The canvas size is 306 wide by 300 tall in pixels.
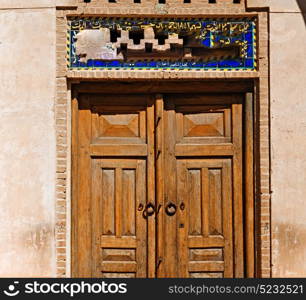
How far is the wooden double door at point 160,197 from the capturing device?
16.9 feet

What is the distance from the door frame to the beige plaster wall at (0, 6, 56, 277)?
211mm

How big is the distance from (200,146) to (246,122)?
432 mm

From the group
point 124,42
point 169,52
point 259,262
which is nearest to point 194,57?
point 169,52

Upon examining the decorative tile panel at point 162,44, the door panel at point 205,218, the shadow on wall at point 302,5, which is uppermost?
the shadow on wall at point 302,5

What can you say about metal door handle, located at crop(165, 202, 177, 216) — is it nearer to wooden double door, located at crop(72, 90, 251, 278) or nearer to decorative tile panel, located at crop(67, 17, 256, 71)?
wooden double door, located at crop(72, 90, 251, 278)

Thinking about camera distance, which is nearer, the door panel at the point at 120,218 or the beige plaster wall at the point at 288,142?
the beige plaster wall at the point at 288,142

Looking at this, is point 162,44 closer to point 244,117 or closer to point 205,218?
point 244,117

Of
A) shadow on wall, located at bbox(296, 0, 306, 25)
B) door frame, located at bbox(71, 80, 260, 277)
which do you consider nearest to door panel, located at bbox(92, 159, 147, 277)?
door frame, located at bbox(71, 80, 260, 277)

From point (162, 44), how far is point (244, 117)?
92 cm

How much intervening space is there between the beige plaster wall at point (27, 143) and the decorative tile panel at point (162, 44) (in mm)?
254

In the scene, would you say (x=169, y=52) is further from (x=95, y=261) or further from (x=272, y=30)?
(x=95, y=261)

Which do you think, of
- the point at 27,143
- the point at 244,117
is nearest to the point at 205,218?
the point at 244,117

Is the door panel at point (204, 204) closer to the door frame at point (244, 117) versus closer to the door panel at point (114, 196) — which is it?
the door frame at point (244, 117)

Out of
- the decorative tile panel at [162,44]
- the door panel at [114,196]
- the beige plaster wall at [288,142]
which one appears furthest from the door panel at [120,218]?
the beige plaster wall at [288,142]
